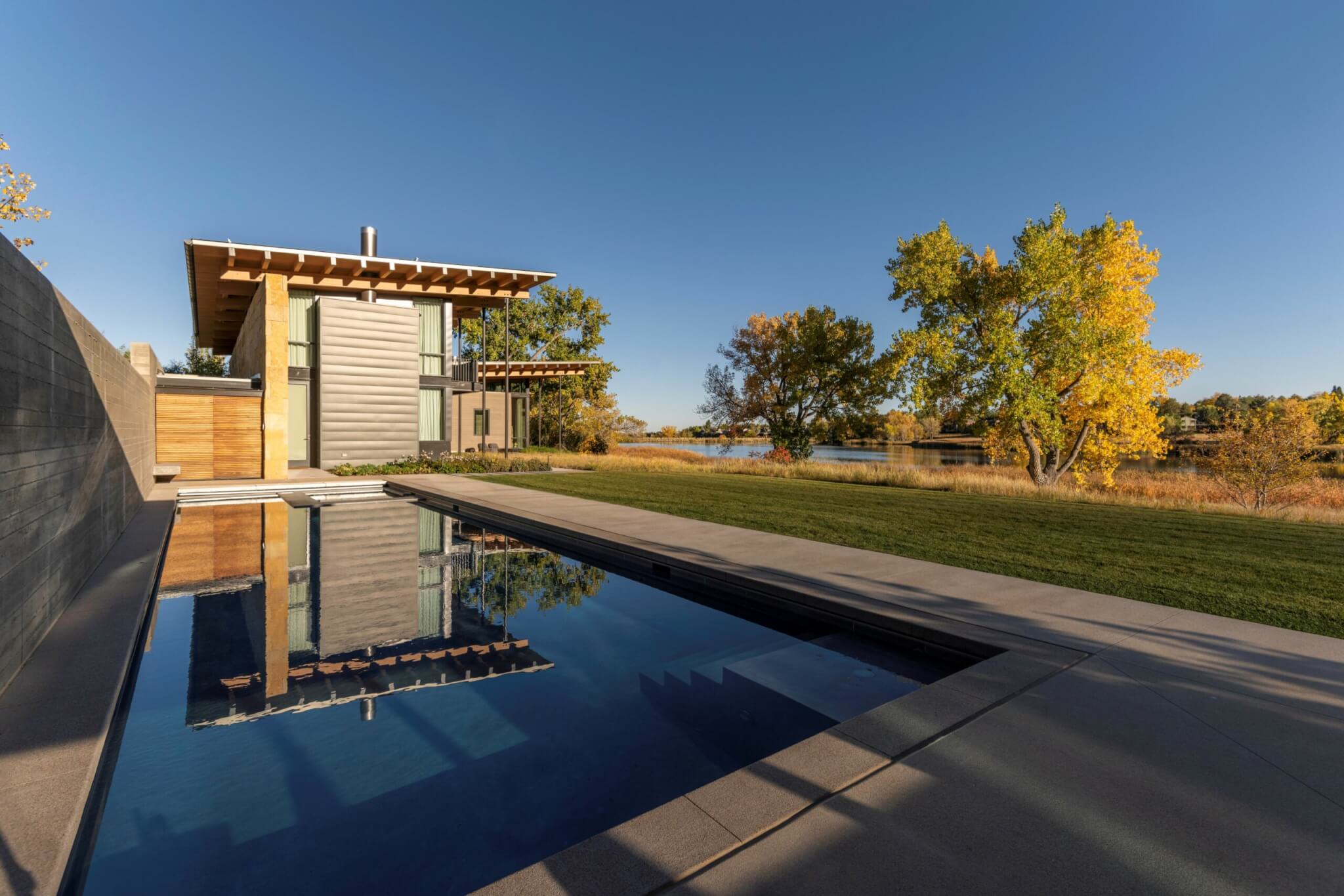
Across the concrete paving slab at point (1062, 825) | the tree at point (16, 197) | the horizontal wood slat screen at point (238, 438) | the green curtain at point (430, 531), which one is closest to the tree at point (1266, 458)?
the concrete paving slab at point (1062, 825)

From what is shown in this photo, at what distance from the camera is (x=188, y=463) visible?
17297 millimetres

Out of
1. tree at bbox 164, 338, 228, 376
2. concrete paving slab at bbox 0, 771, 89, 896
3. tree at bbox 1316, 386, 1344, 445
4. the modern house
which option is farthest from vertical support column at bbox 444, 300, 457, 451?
tree at bbox 1316, 386, 1344, 445

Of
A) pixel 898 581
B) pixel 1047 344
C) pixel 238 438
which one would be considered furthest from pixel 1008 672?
pixel 238 438

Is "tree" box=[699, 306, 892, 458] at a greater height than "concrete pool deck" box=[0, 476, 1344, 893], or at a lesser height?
greater

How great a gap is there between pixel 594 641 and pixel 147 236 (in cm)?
2790

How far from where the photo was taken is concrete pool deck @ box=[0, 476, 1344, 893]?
71.6 inches

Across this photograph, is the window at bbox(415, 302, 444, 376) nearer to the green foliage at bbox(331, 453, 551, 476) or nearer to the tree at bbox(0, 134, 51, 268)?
the green foliage at bbox(331, 453, 551, 476)

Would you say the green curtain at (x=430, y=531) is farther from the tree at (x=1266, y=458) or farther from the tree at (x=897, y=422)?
the tree at (x=1266, y=458)

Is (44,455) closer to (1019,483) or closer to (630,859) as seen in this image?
(630,859)

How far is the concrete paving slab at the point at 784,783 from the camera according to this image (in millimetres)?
2086

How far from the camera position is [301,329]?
19.9 m

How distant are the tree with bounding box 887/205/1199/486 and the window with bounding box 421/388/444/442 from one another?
16.8 meters

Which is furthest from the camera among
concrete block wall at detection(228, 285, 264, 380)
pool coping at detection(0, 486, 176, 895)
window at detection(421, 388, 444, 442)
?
window at detection(421, 388, 444, 442)

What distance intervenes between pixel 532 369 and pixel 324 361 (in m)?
11.0
